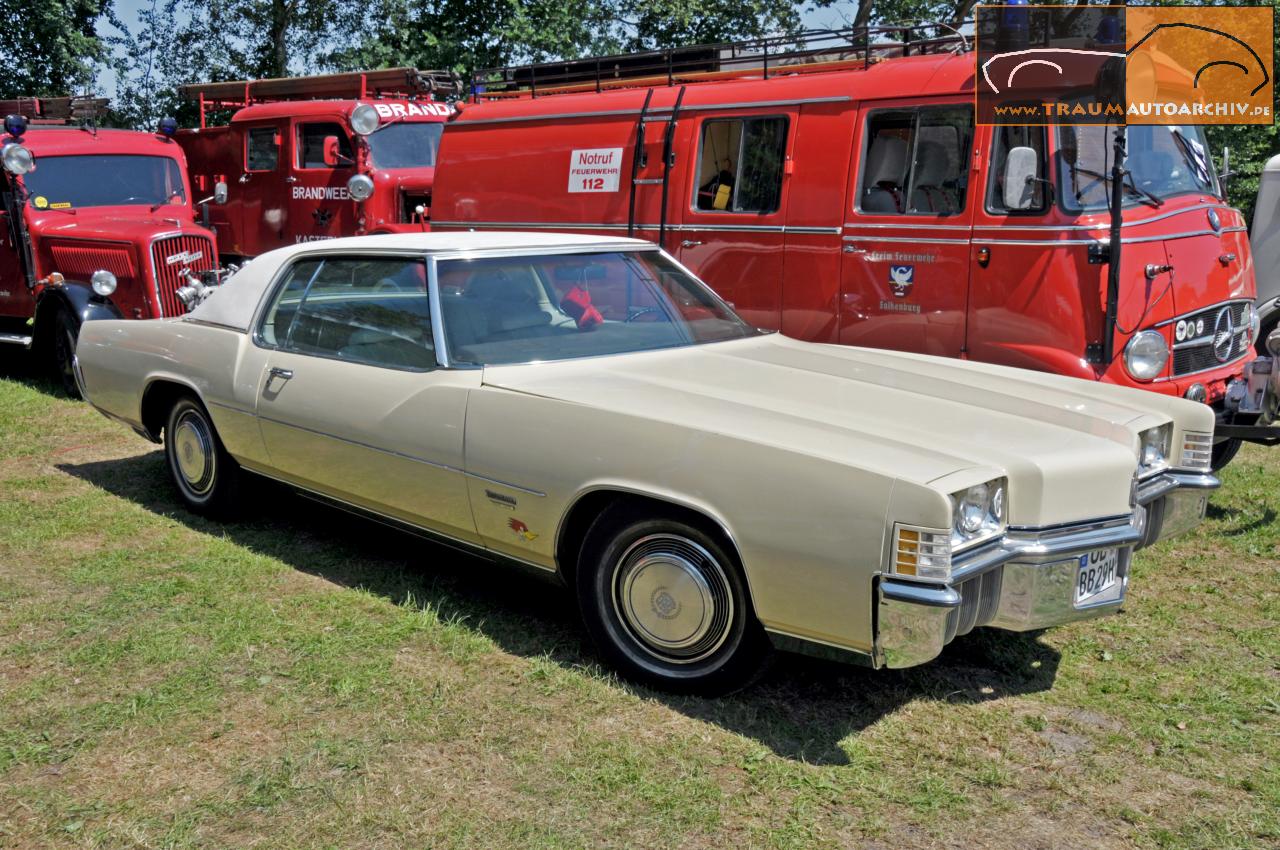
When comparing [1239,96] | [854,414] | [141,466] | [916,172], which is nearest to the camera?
[854,414]

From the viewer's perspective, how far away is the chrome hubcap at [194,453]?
227 inches

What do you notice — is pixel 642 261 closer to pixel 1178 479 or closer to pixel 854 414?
pixel 854 414

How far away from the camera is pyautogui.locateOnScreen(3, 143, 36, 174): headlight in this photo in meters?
9.44

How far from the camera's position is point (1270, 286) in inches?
321

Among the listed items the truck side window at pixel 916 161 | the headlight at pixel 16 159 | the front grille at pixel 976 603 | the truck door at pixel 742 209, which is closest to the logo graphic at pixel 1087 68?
the truck side window at pixel 916 161

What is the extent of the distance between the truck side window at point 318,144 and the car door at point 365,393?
6.87 m

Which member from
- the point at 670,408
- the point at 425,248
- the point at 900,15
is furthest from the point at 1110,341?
the point at 900,15

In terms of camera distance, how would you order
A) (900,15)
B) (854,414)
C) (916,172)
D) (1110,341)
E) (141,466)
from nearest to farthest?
1. (854,414)
2. (1110,341)
3. (916,172)
4. (141,466)
5. (900,15)

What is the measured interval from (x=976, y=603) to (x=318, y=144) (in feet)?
33.8

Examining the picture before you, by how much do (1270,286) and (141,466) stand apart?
25.4 ft

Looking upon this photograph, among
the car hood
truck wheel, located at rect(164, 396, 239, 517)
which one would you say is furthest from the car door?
truck wheel, located at rect(164, 396, 239, 517)

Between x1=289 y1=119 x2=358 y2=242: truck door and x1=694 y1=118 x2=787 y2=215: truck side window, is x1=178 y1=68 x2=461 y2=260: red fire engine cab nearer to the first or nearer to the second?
x1=289 y1=119 x2=358 y2=242: truck door

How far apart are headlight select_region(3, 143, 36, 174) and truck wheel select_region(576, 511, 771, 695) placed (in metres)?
7.81

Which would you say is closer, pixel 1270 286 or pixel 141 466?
pixel 141 466
